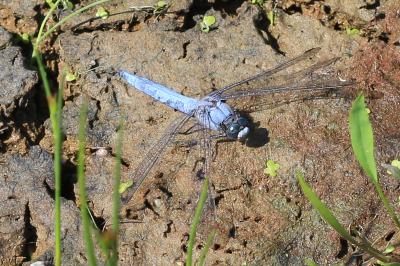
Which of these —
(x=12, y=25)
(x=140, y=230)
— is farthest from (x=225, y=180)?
(x=12, y=25)

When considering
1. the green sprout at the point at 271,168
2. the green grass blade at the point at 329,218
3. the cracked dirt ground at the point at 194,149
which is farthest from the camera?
the green sprout at the point at 271,168

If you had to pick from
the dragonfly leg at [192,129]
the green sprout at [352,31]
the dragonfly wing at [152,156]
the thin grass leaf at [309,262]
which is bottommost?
the thin grass leaf at [309,262]

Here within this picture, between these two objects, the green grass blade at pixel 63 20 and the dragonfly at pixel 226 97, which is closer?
the dragonfly at pixel 226 97

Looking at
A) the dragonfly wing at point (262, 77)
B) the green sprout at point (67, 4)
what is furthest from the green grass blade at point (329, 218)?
the green sprout at point (67, 4)

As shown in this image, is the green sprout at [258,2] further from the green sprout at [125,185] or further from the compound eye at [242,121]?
the green sprout at [125,185]

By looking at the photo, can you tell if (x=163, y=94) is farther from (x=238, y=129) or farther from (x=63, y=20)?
(x=63, y=20)

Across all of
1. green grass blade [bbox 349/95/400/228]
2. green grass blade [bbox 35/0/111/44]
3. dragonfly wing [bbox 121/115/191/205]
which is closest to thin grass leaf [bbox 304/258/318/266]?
green grass blade [bbox 349/95/400/228]
